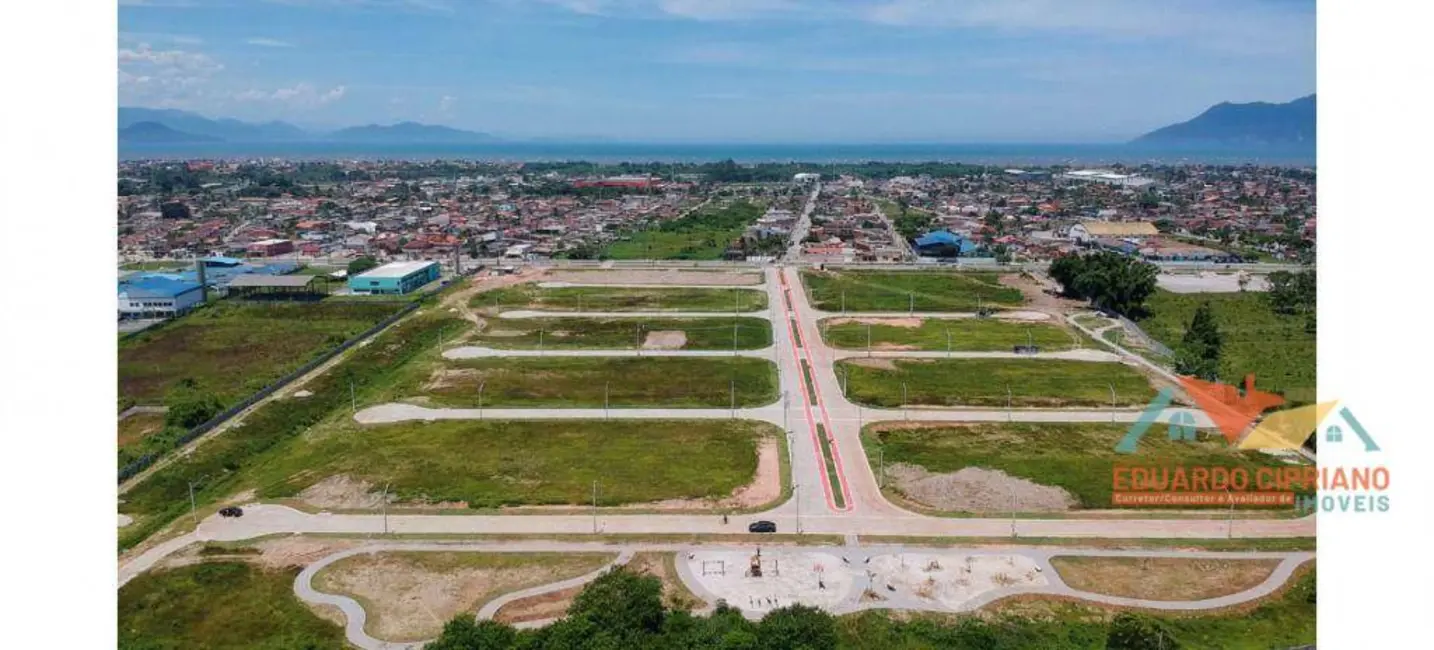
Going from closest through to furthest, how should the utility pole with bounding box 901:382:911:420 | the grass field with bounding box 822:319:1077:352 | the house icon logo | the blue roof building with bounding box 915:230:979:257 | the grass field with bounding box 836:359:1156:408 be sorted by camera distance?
the house icon logo < the utility pole with bounding box 901:382:911:420 < the grass field with bounding box 836:359:1156:408 < the grass field with bounding box 822:319:1077:352 < the blue roof building with bounding box 915:230:979:257

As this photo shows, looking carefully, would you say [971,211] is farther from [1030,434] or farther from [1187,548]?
[1187,548]

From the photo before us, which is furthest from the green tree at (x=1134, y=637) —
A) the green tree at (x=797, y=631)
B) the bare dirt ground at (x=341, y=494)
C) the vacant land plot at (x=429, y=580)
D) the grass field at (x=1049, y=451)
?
the bare dirt ground at (x=341, y=494)

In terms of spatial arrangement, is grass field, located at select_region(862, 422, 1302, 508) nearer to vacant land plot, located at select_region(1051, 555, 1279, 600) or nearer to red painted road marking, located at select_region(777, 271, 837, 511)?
red painted road marking, located at select_region(777, 271, 837, 511)

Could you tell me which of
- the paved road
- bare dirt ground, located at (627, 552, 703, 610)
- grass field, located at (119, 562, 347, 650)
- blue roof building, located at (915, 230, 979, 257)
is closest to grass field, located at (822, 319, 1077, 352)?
the paved road

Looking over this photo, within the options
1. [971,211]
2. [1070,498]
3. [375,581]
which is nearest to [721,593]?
[375,581]

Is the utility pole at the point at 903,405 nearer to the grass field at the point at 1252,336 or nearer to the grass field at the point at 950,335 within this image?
the grass field at the point at 950,335

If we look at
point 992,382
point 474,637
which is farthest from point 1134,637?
point 992,382

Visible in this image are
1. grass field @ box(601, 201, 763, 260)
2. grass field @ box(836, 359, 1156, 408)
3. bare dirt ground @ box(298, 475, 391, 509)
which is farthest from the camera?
grass field @ box(601, 201, 763, 260)

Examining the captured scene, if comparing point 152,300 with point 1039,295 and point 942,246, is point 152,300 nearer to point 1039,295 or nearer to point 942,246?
point 1039,295

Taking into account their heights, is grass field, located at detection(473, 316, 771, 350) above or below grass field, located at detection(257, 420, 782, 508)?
Answer: above
